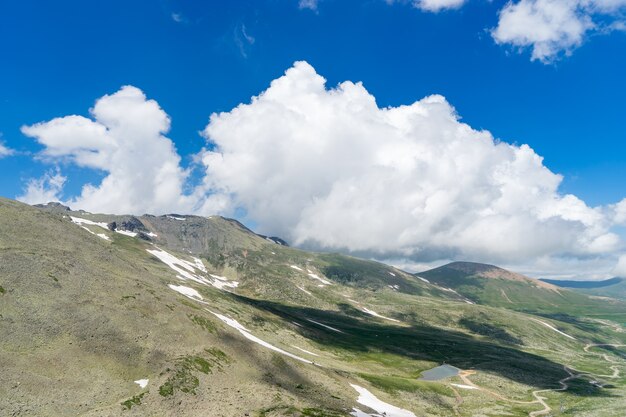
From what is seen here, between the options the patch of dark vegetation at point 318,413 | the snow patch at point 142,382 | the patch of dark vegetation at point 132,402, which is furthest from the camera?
the snow patch at point 142,382

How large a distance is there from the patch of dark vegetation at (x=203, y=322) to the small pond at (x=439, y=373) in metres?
73.3

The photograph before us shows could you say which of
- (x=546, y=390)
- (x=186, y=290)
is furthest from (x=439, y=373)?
(x=186, y=290)

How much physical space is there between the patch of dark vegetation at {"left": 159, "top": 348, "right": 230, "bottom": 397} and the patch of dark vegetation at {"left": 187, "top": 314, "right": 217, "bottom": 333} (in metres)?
9.35

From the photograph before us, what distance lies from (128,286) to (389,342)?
5205 inches

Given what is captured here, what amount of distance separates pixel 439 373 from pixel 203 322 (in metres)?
90.2

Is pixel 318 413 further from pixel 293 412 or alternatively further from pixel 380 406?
pixel 380 406

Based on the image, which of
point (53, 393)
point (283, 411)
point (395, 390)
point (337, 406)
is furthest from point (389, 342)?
point (53, 393)

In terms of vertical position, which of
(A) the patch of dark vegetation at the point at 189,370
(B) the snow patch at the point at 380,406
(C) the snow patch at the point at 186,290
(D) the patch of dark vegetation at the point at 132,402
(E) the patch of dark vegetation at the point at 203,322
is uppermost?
(C) the snow patch at the point at 186,290

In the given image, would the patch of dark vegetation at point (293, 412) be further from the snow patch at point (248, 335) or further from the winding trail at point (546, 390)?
the winding trail at point (546, 390)

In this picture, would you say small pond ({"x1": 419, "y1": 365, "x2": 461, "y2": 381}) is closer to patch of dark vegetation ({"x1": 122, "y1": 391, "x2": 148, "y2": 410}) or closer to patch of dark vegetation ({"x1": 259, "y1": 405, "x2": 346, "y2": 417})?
patch of dark vegetation ({"x1": 259, "y1": 405, "x2": 346, "y2": 417})

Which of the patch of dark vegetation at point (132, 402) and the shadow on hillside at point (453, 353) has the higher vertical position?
the patch of dark vegetation at point (132, 402)

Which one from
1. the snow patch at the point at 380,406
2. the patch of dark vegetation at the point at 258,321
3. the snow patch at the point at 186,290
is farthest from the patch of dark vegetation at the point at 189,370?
the snow patch at the point at 186,290

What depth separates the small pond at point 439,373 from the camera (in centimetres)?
12880

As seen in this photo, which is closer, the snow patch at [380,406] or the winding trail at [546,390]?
the snow patch at [380,406]
